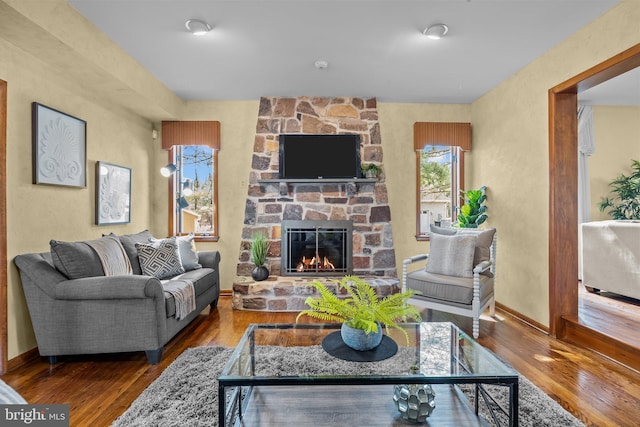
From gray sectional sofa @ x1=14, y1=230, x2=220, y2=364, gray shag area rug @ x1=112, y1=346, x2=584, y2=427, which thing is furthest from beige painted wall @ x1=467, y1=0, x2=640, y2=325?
gray sectional sofa @ x1=14, y1=230, x2=220, y2=364

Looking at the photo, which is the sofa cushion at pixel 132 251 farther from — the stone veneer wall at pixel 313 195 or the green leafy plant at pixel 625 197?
the green leafy plant at pixel 625 197

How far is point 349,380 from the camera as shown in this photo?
1.42 m

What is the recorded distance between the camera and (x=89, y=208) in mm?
3314

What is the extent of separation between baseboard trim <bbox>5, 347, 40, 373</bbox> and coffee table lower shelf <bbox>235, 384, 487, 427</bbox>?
1885mm

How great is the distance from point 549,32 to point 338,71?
185 cm

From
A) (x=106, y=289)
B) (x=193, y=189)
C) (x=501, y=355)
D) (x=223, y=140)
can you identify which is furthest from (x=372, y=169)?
(x=106, y=289)

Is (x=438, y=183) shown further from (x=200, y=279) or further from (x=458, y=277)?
(x=200, y=279)

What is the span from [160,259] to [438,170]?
11.9ft

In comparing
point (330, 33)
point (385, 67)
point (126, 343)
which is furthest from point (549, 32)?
point (126, 343)

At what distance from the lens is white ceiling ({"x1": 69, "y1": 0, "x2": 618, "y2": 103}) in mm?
2477

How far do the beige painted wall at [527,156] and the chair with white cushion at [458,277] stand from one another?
1.16 feet

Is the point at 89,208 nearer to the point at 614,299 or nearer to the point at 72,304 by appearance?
the point at 72,304

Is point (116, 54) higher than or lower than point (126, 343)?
higher

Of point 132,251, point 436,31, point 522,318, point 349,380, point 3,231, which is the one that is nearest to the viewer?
point 349,380
